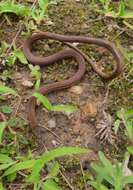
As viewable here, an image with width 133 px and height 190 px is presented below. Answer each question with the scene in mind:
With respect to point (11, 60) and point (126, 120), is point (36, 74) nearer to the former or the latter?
point (11, 60)

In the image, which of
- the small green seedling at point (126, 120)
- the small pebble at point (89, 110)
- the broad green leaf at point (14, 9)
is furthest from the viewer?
the broad green leaf at point (14, 9)

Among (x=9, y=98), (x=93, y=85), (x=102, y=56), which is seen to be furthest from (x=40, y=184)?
(x=102, y=56)

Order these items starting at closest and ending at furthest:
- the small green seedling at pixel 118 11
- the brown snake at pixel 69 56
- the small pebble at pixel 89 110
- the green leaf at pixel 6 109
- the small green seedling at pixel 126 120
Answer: the small green seedling at pixel 126 120 < the green leaf at pixel 6 109 < the small pebble at pixel 89 110 < the brown snake at pixel 69 56 < the small green seedling at pixel 118 11

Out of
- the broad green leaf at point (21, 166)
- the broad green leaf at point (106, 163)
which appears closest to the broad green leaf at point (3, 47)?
the broad green leaf at point (21, 166)

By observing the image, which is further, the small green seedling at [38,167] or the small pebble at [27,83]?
the small pebble at [27,83]

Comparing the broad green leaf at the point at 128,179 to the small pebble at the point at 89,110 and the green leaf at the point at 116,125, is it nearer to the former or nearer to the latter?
the green leaf at the point at 116,125

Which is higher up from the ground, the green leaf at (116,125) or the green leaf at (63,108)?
the green leaf at (63,108)
